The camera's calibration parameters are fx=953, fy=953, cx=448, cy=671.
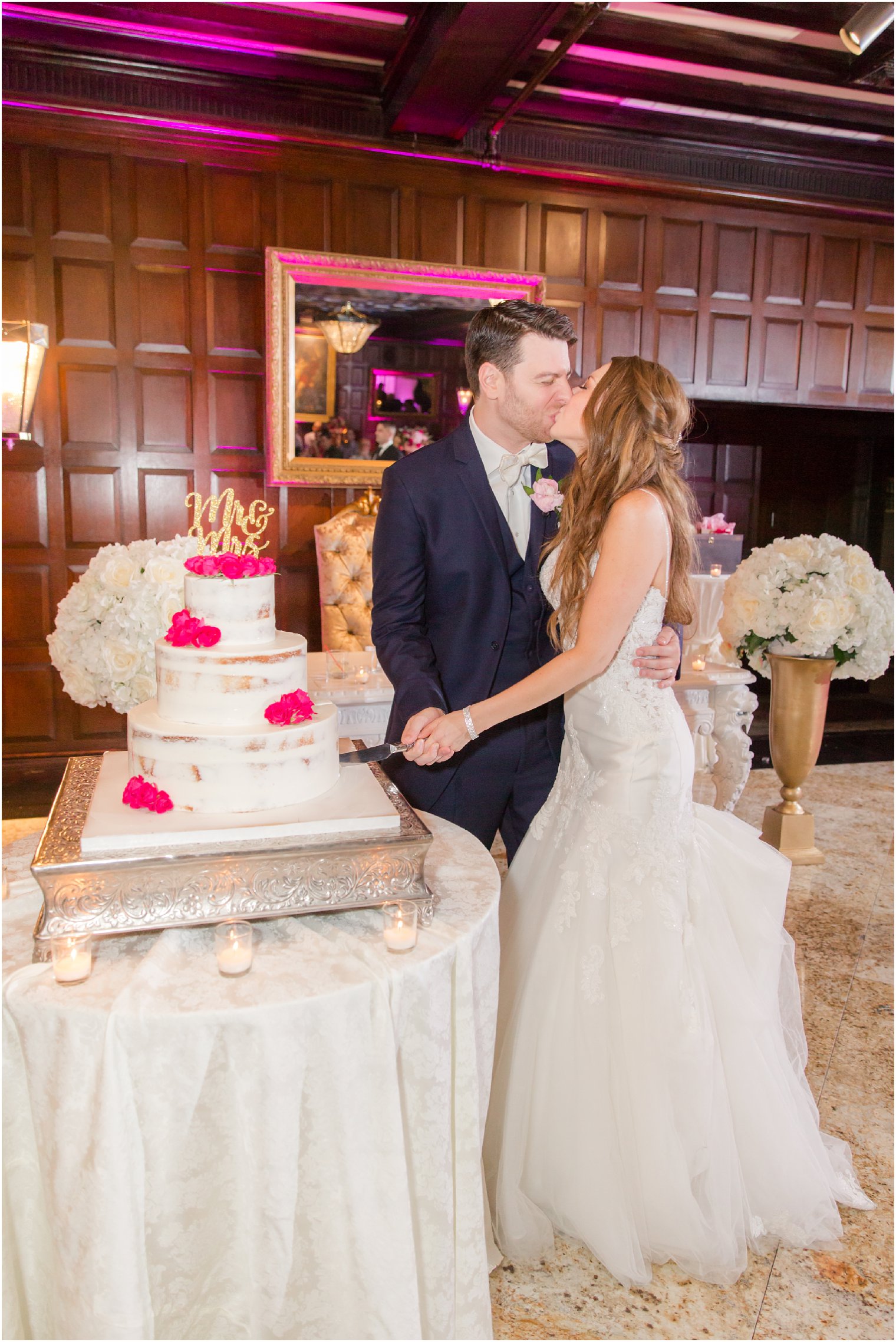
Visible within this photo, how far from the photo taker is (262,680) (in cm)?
195

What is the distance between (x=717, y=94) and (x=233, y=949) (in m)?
6.22

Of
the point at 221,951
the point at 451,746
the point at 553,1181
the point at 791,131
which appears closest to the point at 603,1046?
the point at 553,1181

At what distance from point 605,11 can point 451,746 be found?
14.9 feet

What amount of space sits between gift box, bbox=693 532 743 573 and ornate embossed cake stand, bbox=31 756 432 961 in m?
4.97

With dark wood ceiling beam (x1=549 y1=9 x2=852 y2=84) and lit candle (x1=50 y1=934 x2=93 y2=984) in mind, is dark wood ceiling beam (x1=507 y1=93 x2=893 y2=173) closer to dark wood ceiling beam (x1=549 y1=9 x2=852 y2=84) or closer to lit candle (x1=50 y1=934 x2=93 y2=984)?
dark wood ceiling beam (x1=549 y1=9 x2=852 y2=84)

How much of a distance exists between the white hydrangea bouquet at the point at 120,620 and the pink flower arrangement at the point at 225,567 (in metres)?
1.03

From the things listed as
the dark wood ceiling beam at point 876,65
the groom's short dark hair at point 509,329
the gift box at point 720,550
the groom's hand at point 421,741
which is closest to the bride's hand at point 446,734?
the groom's hand at point 421,741

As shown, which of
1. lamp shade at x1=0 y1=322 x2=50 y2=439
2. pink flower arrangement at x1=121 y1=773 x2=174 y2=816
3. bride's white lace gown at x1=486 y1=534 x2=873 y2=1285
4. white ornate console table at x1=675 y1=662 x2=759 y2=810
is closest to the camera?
pink flower arrangement at x1=121 y1=773 x2=174 y2=816

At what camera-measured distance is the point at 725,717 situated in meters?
4.80

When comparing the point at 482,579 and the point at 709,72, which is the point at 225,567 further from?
the point at 709,72

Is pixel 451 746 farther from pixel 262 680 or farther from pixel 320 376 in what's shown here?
pixel 320 376

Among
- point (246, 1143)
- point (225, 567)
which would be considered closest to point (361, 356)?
point (225, 567)

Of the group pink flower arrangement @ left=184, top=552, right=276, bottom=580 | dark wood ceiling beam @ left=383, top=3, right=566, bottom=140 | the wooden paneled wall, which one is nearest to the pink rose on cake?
pink flower arrangement @ left=184, top=552, right=276, bottom=580

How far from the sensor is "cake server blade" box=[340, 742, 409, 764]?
7.57ft
